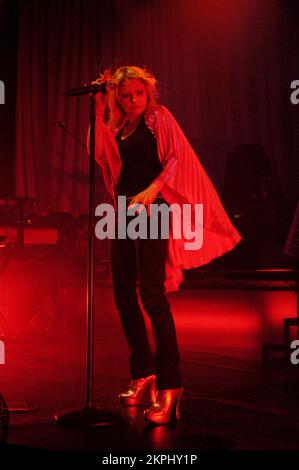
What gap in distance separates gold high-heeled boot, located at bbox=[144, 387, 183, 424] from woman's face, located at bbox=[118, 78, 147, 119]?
99 cm

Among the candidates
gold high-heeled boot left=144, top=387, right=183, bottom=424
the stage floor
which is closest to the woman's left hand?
gold high-heeled boot left=144, top=387, right=183, bottom=424

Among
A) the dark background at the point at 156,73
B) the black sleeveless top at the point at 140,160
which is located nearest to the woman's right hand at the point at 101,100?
the black sleeveless top at the point at 140,160

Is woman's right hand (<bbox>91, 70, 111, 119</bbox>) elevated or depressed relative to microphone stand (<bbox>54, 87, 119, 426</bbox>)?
elevated

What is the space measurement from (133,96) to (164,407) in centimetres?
110

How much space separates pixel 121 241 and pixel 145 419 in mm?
640

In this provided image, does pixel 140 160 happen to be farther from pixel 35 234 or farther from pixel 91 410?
pixel 35 234

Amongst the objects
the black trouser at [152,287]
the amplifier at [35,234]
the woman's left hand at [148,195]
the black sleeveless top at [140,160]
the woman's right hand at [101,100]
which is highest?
the woman's right hand at [101,100]

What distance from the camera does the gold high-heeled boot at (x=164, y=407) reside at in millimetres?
2277

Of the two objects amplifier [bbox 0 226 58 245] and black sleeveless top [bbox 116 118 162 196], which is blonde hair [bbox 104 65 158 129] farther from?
amplifier [bbox 0 226 58 245]

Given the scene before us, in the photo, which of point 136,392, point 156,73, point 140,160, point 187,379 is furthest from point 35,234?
point 140,160

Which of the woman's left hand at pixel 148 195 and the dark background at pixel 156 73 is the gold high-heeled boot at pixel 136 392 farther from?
the dark background at pixel 156 73

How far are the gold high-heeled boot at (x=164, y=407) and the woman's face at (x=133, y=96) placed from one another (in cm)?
99

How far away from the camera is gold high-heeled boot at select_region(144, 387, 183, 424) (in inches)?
89.7

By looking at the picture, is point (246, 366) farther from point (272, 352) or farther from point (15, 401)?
point (15, 401)
